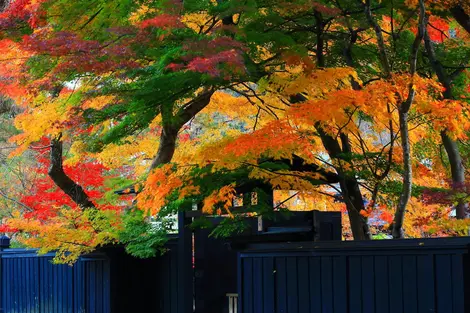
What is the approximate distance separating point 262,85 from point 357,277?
3544mm

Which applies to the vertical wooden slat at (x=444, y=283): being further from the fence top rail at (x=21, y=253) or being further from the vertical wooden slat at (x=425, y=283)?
the fence top rail at (x=21, y=253)

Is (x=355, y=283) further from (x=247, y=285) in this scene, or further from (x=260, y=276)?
(x=247, y=285)

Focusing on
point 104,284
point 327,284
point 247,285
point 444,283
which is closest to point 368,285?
point 327,284

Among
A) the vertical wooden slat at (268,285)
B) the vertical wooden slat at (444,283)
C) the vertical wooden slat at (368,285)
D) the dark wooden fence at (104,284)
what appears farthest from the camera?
the dark wooden fence at (104,284)

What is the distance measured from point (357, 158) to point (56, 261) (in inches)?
231

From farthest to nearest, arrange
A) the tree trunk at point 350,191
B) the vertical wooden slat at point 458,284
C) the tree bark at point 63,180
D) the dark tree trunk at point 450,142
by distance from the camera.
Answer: the tree bark at point 63,180 → the tree trunk at point 350,191 → the dark tree trunk at point 450,142 → the vertical wooden slat at point 458,284

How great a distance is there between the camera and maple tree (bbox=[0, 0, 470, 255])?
8617mm

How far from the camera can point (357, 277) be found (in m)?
8.12

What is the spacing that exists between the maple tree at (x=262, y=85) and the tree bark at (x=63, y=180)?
6.83 ft

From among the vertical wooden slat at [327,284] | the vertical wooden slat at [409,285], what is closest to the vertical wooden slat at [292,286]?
the vertical wooden slat at [327,284]

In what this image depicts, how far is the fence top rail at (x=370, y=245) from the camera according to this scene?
718 cm

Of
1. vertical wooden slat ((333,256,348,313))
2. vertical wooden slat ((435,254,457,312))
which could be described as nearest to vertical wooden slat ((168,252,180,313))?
vertical wooden slat ((333,256,348,313))

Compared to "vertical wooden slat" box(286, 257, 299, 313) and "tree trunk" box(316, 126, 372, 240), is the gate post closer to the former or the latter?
"tree trunk" box(316, 126, 372, 240)

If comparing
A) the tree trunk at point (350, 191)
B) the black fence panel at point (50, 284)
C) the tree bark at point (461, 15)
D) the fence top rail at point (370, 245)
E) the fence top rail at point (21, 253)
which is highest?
the tree bark at point (461, 15)
